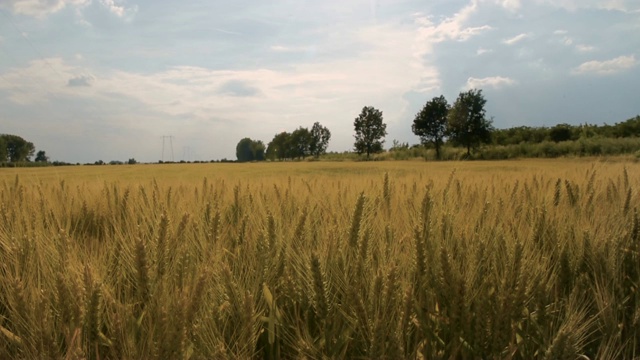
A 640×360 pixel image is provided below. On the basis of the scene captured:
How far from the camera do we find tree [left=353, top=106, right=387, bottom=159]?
205 ft

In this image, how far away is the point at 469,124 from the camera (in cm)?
4519

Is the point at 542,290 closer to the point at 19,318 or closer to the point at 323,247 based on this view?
the point at 323,247

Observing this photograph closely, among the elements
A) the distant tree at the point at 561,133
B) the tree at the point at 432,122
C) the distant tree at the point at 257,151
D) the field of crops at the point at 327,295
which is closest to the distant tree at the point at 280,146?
the distant tree at the point at 257,151

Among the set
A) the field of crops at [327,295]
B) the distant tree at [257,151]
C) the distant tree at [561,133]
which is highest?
the distant tree at [257,151]

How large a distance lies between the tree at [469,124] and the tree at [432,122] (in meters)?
5.80

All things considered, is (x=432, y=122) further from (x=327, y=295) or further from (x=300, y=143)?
(x=327, y=295)

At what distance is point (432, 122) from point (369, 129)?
13458mm

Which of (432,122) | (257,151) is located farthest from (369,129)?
(257,151)

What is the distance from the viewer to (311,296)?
117 centimetres

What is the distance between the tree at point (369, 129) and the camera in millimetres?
62344

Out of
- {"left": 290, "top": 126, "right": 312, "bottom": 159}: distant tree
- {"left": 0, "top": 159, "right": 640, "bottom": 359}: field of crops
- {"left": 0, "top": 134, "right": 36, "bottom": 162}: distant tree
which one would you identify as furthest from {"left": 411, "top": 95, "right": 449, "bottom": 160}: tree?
{"left": 0, "top": 134, "right": 36, "bottom": 162}: distant tree

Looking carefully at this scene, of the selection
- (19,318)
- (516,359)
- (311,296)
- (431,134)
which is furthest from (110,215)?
(431,134)

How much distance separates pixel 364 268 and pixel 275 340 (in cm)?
33

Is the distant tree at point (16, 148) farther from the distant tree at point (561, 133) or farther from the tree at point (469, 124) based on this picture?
the distant tree at point (561, 133)
